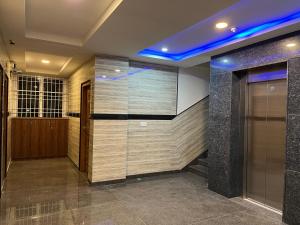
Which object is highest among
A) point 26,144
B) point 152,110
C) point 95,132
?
point 152,110

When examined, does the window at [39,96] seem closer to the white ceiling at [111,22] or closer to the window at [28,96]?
the window at [28,96]

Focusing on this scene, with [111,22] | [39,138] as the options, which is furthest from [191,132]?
[39,138]

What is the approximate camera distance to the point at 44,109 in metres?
7.24

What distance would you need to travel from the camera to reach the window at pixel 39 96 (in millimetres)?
6887

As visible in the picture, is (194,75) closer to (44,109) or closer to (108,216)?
(108,216)

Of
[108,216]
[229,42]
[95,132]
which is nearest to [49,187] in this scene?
[95,132]

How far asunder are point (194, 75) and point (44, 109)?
485 cm

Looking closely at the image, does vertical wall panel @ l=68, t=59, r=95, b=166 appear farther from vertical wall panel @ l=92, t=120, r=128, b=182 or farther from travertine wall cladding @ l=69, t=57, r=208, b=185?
vertical wall panel @ l=92, t=120, r=128, b=182

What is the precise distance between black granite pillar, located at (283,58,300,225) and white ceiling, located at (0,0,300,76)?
25.1 inches

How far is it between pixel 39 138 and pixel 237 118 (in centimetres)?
564

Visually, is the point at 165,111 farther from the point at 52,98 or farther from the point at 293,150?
the point at 52,98

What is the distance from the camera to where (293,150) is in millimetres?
2984

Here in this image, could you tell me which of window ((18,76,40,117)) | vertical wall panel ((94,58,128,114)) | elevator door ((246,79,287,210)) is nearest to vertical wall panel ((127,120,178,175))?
vertical wall panel ((94,58,128,114))

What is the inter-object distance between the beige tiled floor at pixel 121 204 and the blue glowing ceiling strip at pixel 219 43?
2613 millimetres
